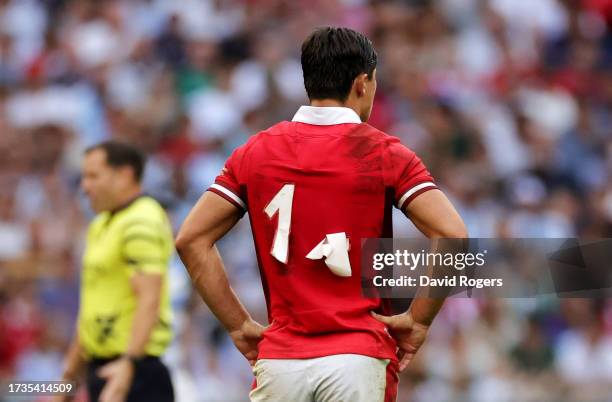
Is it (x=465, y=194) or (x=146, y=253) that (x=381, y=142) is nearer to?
(x=146, y=253)

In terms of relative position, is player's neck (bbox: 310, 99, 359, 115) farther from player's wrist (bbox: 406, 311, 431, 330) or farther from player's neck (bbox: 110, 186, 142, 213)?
player's neck (bbox: 110, 186, 142, 213)

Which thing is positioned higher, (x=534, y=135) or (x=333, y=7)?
(x=333, y=7)

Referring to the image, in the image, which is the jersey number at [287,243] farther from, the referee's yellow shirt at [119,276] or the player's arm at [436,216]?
the referee's yellow shirt at [119,276]

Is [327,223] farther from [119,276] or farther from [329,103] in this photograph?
[119,276]

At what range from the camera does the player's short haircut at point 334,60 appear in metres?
4.73

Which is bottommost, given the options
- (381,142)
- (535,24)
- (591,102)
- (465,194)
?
(381,142)

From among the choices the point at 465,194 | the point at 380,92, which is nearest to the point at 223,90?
Answer: the point at 380,92

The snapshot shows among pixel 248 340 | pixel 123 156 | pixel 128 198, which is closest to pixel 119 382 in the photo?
pixel 128 198

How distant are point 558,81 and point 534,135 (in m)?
0.86

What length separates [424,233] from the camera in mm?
4691

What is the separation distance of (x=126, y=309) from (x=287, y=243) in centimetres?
249

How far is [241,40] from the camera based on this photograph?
13.1 metres

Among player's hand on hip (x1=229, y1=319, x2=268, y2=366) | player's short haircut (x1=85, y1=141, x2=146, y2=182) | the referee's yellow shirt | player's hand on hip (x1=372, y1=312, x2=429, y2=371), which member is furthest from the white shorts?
player's short haircut (x1=85, y1=141, x2=146, y2=182)

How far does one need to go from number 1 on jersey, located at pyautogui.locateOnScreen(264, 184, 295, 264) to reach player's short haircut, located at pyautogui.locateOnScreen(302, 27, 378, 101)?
389 millimetres
